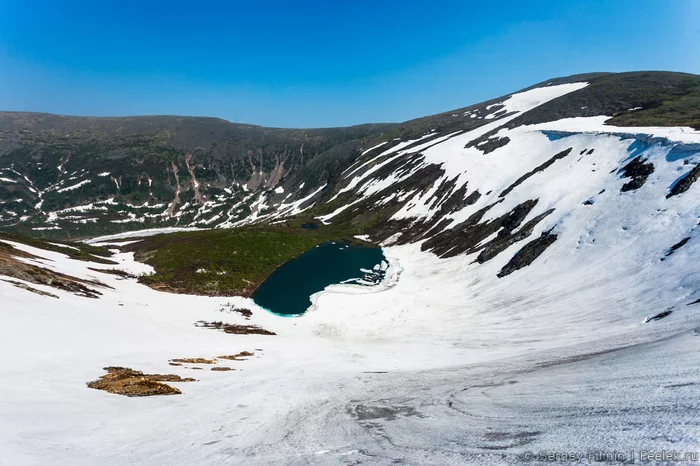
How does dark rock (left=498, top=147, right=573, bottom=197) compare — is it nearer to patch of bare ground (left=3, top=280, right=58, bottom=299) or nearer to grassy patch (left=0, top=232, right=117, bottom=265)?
patch of bare ground (left=3, top=280, right=58, bottom=299)

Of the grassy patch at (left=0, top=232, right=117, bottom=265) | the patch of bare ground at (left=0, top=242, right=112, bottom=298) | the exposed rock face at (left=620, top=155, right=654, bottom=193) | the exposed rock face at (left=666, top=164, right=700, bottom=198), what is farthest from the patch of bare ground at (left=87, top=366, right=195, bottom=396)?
the grassy patch at (left=0, top=232, right=117, bottom=265)

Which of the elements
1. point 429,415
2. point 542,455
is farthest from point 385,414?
point 542,455

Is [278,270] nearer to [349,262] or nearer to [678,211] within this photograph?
[349,262]

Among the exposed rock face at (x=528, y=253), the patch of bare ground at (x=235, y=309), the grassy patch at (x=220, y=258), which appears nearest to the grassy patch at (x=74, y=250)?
the grassy patch at (x=220, y=258)

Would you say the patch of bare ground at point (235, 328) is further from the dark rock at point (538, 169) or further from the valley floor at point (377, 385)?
the dark rock at point (538, 169)

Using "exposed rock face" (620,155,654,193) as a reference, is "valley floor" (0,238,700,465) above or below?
below
